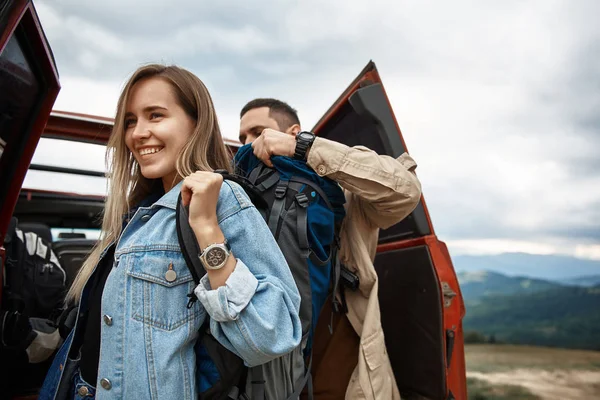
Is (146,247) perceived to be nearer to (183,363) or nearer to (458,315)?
(183,363)

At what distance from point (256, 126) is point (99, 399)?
162 centimetres

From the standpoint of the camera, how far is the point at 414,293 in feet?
7.20

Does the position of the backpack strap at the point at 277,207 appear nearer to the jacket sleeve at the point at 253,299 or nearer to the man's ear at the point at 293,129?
A: the jacket sleeve at the point at 253,299

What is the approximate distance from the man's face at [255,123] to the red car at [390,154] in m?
0.31

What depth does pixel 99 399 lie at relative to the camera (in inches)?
46.4

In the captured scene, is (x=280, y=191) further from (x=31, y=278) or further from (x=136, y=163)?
(x=31, y=278)

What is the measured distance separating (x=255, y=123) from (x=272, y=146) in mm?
764

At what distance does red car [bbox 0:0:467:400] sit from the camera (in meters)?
1.76

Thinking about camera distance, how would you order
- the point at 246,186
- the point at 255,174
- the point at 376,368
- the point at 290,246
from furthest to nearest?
the point at 376,368 < the point at 255,174 < the point at 290,246 < the point at 246,186

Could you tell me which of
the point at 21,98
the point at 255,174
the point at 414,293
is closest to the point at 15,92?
the point at 21,98

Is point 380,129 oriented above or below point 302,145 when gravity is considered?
above

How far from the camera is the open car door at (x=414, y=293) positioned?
204 centimetres

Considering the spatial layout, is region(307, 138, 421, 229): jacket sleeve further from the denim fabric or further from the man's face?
the denim fabric

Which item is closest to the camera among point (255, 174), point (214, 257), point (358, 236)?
point (214, 257)
